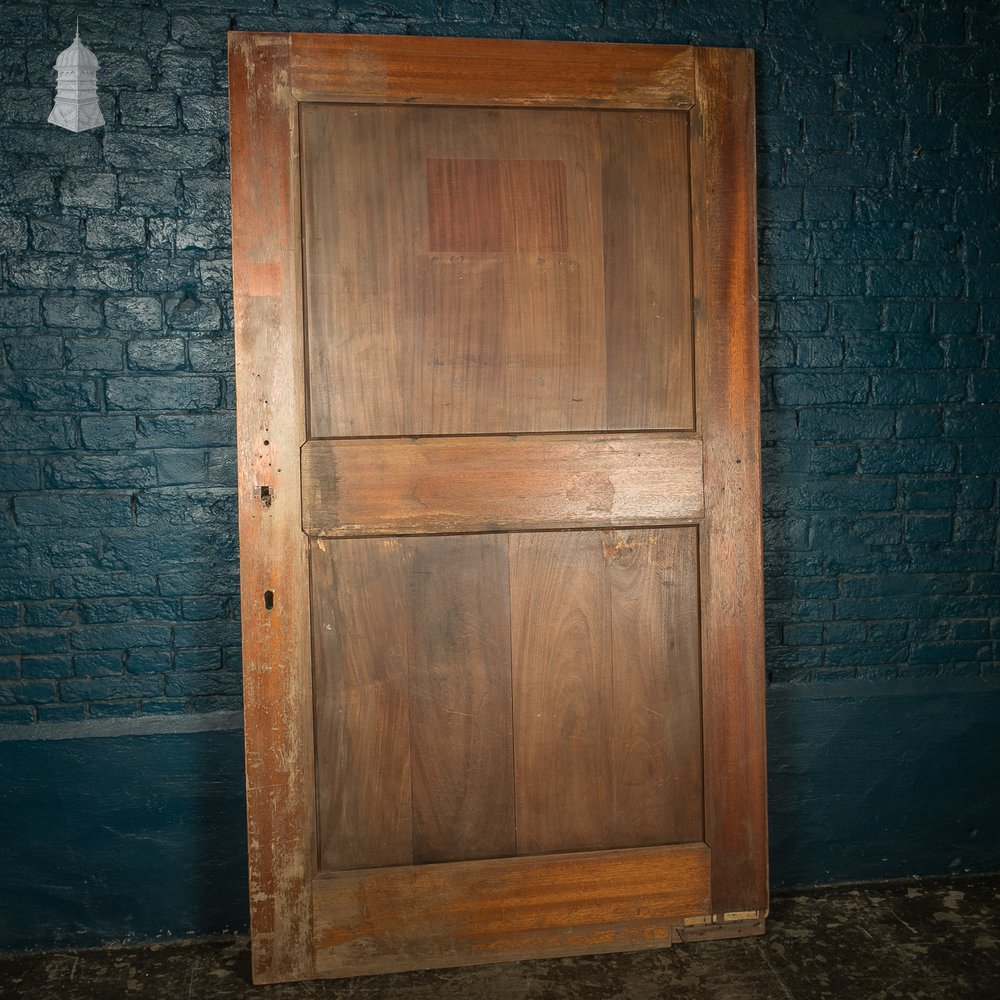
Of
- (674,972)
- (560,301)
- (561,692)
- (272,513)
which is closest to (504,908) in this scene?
(674,972)

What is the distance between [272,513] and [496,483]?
1.73ft

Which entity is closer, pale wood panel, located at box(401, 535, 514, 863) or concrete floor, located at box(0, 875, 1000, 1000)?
concrete floor, located at box(0, 875, 1000, 1000)

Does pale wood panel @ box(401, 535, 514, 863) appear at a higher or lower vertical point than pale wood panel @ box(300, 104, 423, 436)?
lower

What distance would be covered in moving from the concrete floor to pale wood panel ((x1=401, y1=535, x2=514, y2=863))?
11.9 inches

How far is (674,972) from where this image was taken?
7.38ft

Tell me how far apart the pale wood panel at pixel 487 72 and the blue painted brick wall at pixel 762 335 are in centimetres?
15

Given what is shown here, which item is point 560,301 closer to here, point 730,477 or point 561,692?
point 730,477

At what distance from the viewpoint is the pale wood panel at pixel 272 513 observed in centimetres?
217

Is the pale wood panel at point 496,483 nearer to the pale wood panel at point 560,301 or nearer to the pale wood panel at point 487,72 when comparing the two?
the pale wood panel at point 560,301

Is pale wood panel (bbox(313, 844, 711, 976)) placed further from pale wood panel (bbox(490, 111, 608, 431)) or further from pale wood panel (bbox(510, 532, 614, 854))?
pale wood panel (bbox(490, 111, 608, 431))

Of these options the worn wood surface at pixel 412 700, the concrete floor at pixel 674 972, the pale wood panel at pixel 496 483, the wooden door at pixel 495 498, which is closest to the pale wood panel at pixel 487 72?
the wooden door at pixel 495 498

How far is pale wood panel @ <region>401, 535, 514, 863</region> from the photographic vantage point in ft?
7.48

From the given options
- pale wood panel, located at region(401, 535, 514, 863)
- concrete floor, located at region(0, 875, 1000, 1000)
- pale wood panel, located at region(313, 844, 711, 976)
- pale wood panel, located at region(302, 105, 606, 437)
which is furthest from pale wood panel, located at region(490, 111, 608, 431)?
concrete floor, located at region(0, 875, 1000, 1000)

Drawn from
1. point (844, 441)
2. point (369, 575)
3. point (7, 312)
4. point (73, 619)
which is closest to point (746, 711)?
point (844, 441)
